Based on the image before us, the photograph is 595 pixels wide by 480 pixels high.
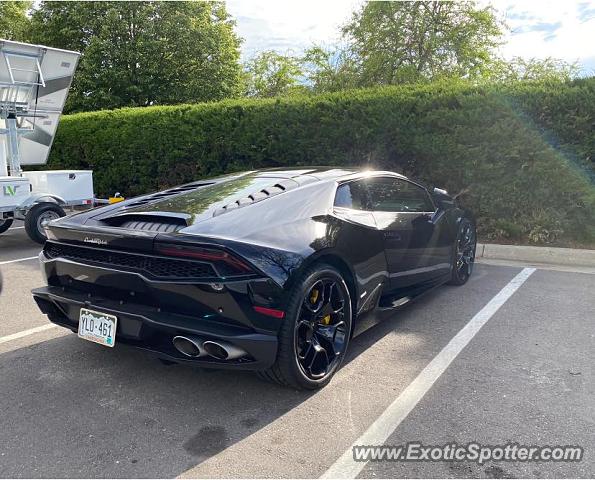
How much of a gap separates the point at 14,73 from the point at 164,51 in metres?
13.1

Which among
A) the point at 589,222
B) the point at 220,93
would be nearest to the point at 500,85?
the point at 589,222

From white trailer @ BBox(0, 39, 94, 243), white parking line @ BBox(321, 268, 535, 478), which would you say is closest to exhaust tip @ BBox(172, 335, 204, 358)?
white parking line @ BBox(321, 268, 535, 478)

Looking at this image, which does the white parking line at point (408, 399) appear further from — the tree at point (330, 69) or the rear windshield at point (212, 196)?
the tree at point (330, 69)

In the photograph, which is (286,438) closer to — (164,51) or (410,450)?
(410,450)

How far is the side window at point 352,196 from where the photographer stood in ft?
11.2

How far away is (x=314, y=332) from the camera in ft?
9.47

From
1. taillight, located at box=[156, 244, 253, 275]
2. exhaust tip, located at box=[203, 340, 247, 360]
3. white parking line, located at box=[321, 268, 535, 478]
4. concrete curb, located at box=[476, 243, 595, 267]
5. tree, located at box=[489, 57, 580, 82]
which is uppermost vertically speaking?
tree, located at box=[489, 57, 580, 82]

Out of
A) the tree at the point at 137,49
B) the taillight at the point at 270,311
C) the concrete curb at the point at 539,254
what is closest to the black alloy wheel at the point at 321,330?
the taillight at the point at 270,311

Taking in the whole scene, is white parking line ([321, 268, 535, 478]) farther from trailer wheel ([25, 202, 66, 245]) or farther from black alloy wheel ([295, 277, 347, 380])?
trailer wheel ([25, 202, 66, 245])

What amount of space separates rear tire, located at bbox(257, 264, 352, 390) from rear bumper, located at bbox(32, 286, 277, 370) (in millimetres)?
120

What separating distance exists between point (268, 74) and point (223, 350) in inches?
1196

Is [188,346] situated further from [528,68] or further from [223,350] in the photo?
[528,68]

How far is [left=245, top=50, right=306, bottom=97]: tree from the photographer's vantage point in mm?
30109

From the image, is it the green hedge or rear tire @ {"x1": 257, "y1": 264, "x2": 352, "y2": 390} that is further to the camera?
the green hedge
